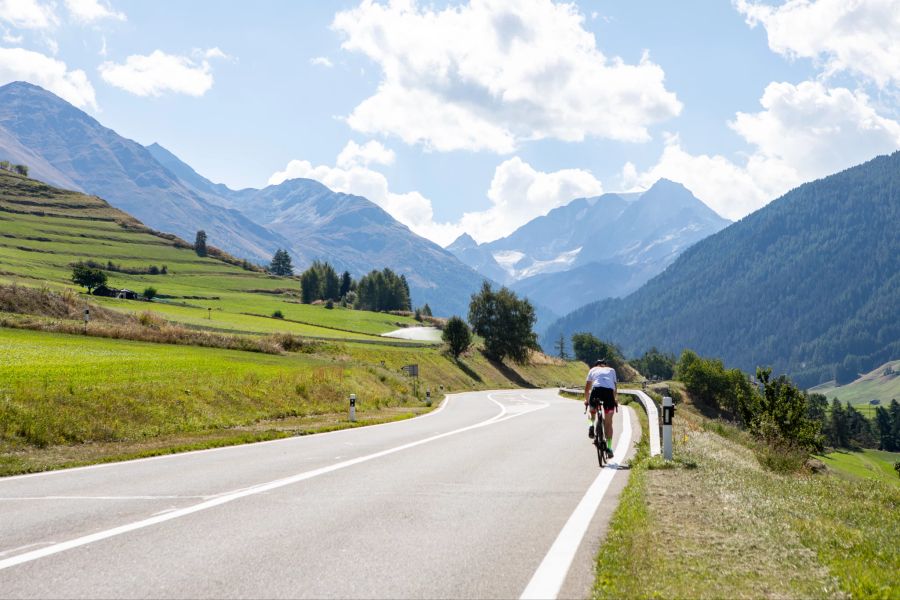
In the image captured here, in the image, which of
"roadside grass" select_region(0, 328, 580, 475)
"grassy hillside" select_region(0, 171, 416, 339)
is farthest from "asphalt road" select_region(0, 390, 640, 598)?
"grassy hillside" select_region(0, 171, 416, 339)

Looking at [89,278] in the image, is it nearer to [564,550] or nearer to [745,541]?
[564,550]

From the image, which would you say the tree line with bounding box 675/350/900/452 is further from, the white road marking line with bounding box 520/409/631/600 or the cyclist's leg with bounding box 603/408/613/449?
the white road marking line with bounding box 520/409/631/600

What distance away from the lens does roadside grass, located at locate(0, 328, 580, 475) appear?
1529cm

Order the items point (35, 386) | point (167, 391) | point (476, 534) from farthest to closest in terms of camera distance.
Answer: point (167, 391)
point (35, 386)
point (476, 534)

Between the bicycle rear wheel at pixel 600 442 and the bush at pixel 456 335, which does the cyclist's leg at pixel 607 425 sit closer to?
the bicycle rear wheel at pixel 600 442

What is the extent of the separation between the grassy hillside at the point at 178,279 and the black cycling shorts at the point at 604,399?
65966 mm

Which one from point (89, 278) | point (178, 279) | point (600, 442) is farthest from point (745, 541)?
point (178, 279)

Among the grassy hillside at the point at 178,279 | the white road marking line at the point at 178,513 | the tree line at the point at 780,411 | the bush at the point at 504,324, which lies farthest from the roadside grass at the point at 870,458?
Result: the white road marking line at the point at 178,513

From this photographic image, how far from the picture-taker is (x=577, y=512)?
28.0 feet

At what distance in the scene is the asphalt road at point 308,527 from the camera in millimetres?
5586

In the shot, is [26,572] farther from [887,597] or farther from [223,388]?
[223,388]

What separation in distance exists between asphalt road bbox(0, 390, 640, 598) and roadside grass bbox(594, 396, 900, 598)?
1.40 ft

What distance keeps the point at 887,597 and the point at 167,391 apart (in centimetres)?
2009

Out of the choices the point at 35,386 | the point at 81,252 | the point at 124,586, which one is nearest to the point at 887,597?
the point at 124,586
